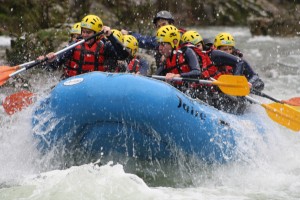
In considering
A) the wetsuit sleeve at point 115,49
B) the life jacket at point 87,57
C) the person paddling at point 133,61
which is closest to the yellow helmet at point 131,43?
the person paddling at point 133,61

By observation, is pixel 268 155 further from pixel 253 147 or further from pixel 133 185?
pixel 133 185

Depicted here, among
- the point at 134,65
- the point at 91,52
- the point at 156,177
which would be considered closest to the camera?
the point at 156,177

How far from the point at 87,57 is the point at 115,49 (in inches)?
13.9

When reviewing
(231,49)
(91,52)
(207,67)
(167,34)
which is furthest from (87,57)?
(231,49)

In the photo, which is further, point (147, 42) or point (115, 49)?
point (147, 42)

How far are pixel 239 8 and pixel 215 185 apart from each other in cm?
1927

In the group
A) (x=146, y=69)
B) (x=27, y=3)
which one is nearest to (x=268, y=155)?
(x=146, y=69)

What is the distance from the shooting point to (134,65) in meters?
7.93

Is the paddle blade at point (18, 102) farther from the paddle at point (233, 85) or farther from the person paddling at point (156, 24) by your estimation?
the paddle at point (233, 85)

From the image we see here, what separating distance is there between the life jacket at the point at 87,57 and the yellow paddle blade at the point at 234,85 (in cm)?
151

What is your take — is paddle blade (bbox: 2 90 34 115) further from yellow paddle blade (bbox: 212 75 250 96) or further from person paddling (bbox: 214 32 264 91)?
person paddling (bbox: 214 32 264 91)

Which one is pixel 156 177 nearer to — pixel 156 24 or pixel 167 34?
pixel 167 34

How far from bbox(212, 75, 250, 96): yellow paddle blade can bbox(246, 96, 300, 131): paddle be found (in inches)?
23.7

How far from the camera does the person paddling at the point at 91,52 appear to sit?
23.6 feet
